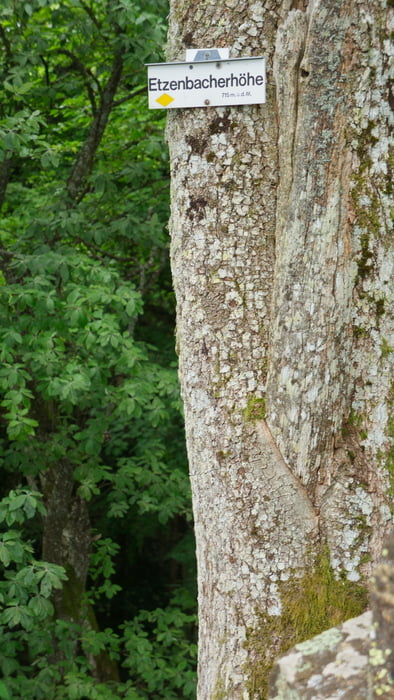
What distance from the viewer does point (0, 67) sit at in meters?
5.48

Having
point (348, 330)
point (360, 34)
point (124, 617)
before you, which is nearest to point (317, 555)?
point (348, 330)

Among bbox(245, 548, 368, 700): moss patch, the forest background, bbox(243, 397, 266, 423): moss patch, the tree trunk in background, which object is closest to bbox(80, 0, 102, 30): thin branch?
the forest background

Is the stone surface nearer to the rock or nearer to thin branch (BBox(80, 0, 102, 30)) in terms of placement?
the rock

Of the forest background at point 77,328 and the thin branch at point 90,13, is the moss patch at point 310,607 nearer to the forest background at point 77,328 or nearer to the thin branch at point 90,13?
the forest background at point 77,328

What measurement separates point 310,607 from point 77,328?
314 cm

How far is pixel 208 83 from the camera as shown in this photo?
6.82 feet

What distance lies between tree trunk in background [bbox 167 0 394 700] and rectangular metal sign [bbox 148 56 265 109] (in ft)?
0.10

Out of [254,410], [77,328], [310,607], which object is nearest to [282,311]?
[254,410]

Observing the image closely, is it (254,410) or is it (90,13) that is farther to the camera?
(90,13)

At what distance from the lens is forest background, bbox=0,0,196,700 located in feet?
14.5

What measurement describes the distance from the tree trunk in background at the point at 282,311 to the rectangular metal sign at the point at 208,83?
3 centimetres

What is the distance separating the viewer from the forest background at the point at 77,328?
14.5 ft

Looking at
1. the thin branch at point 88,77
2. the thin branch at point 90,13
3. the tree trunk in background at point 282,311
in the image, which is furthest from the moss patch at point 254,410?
the thin branch at point 88,77

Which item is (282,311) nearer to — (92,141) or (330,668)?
(330,668)
